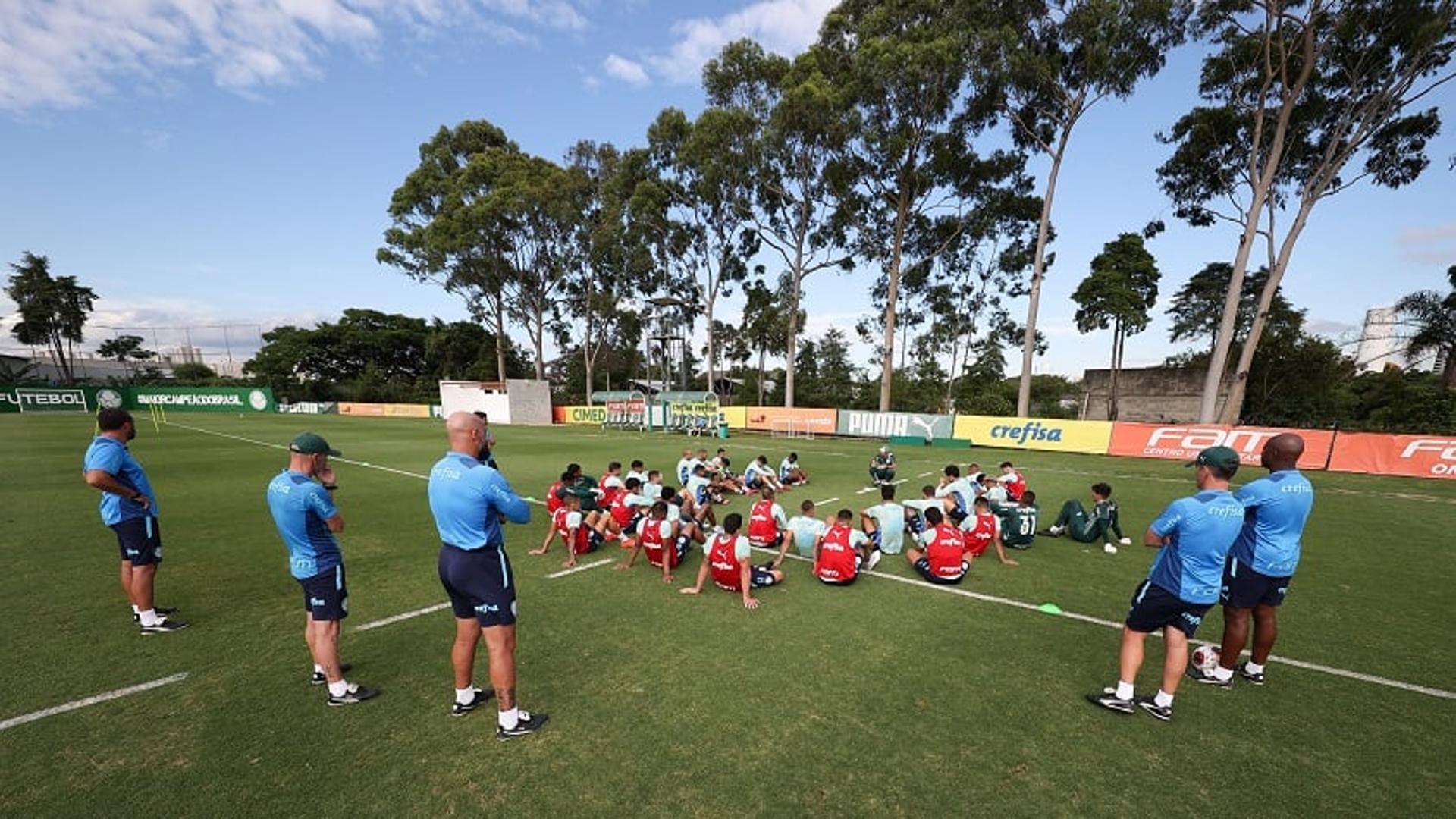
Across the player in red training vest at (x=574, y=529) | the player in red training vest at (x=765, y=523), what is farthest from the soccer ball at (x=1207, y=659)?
the player in red training vest at (x=574, y=529)

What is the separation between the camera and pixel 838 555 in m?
6.69

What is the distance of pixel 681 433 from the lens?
99.7 ft

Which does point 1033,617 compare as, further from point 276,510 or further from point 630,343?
point 630,343

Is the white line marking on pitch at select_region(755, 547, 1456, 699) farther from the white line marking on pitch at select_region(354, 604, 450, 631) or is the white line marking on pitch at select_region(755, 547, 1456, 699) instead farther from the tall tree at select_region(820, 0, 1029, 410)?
the tall tree at select_region(820, 0, 1029, 410)

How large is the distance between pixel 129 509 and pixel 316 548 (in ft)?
9.83

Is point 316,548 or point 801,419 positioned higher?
point 316,548

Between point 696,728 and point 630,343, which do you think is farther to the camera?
point 630,343

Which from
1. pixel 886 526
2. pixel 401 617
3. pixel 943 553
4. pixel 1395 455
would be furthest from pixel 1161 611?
pixel 1395 455

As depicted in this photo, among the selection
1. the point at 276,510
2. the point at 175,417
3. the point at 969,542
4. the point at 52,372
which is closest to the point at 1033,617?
the point at 969,542

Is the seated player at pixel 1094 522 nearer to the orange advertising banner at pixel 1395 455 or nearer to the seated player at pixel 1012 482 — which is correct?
the seated player at pixel 1012 482

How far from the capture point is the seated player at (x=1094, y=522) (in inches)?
338

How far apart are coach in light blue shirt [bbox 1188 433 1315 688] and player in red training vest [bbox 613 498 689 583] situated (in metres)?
5.56

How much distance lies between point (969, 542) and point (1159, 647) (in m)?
2.86

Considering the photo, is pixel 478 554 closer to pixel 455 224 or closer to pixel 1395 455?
pixel 1395 455
